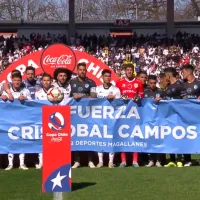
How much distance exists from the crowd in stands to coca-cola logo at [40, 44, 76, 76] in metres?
20.4

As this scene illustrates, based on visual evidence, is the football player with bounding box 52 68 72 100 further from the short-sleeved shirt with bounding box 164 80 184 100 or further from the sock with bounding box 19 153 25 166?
the short-sleeved shirt with bounding box 164 80 184 100

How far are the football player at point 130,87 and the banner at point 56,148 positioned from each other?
148 inches

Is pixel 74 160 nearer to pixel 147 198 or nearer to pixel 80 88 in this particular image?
pixel 80 88

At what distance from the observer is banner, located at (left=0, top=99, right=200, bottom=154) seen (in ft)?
40.7

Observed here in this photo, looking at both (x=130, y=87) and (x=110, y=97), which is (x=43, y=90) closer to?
(x=110, y=97)

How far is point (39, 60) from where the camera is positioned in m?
17.0

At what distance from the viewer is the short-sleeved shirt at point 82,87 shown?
12.8m

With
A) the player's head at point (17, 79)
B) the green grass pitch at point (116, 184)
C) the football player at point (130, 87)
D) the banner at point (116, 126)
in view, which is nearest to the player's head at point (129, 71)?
the football player at point (130, 87)

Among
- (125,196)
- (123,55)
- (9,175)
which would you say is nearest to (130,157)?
(9,175)

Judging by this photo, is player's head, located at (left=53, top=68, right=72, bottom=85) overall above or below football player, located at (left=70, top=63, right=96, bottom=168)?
above

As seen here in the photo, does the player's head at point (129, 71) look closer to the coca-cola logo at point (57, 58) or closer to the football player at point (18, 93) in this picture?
the football player at point (18, 93)

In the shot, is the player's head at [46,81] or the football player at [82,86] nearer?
the player's head at [46,81]

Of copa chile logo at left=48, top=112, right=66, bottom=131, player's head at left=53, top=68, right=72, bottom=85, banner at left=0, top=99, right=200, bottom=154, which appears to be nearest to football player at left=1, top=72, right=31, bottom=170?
banner at left=0, top=99, right=200, bottom=154

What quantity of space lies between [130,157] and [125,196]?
353 centimetres
